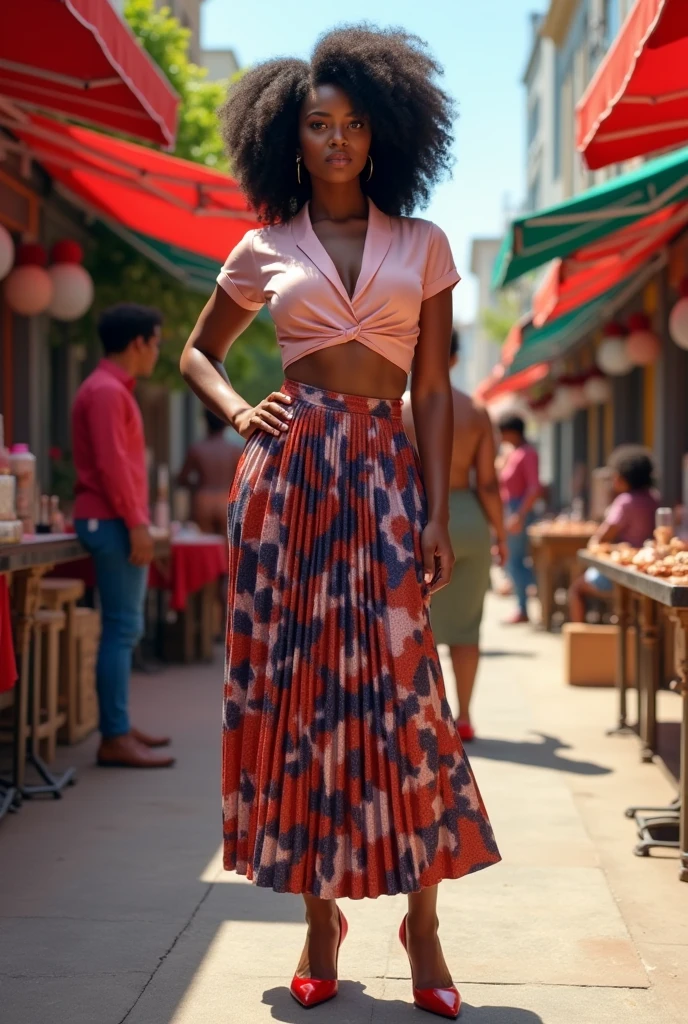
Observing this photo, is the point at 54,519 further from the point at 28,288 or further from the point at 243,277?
the point at 243,277

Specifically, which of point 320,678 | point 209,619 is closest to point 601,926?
point 320,678

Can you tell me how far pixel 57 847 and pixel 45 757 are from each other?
1542 mm

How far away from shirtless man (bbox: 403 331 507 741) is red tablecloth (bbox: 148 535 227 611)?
279cm

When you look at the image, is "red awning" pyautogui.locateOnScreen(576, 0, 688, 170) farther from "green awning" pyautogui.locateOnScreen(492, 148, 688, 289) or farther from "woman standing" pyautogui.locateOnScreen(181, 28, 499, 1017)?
"woman standing" pyautogui.locateOnScreen(181, 28, 499, 1017)

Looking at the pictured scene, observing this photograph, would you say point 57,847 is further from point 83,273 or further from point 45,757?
point 83,273

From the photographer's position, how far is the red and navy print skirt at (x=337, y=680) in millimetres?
2992

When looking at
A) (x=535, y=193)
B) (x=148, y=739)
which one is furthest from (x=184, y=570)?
(x=535, y=193)

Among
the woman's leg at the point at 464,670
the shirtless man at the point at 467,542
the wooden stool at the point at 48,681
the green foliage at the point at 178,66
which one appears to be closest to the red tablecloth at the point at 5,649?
the wooden stool at the point at 48,681

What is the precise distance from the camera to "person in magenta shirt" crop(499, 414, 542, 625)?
494 inches

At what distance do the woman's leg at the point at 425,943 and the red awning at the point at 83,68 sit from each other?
331 cm

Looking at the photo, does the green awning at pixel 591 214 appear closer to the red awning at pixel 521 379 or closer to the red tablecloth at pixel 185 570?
the red tablecloth at pixel 185 570

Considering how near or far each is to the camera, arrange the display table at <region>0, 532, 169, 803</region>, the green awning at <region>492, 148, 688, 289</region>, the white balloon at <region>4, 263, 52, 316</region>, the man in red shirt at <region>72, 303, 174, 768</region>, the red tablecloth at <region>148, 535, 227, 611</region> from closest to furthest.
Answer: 1. the display table at <region>0, 532, 169, 803</region>
2. the man in red shirt at <region>72, 303, 174, 768</region>
3. the green awning at <region>492, 148, 688, 289</region>
4. the red tablecloth at <region>148, 535, 227, 611</region>
5. the white balloon at <region>4, 263, 52, 316</region>

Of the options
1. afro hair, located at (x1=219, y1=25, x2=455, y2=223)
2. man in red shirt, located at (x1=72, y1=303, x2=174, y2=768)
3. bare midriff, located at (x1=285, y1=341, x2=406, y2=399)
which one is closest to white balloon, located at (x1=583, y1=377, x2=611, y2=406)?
man in red shirt, located at (x1=72, y1=303, x2=174, y2=768)

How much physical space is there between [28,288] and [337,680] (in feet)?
22.0
